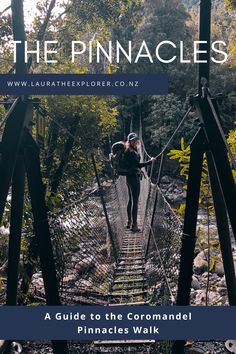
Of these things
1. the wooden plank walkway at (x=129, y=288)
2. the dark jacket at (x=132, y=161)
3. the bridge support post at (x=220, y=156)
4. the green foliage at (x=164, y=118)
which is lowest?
the wooden plank walkway at (x=129, y=288)

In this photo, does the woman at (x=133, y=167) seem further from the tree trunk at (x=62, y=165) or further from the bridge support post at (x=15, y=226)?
the bridge support post at (x=15, y=226)

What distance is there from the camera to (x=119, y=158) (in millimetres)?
3000

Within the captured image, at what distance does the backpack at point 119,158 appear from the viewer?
9.68 ft

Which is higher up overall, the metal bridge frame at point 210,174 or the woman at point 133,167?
the woman at point 133,167

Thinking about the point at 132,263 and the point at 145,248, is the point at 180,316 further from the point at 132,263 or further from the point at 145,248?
the point at 145,248

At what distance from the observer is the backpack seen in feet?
9.68

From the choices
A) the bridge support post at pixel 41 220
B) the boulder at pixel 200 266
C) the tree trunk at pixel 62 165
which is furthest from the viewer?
the boulder at pixel 200 266

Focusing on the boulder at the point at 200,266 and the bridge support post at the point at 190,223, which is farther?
the boulder at the point at 200,266

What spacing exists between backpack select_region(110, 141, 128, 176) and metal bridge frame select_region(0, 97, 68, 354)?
155cm

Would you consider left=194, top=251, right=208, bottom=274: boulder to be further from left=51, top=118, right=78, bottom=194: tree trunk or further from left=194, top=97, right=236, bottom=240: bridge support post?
left=194, top=97, right=236, bottom=240: bridge support post

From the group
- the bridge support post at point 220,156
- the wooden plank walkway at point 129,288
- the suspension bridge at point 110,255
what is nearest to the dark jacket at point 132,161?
the suspension bridge at point 110,255

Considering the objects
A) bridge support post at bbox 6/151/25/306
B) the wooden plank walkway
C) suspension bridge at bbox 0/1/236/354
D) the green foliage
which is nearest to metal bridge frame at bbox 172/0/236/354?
suspension bridge at bbox 0/1/236/354

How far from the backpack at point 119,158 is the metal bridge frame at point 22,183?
5.07 ft

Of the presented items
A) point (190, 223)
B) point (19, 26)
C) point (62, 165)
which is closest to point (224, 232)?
point (190, 223)
